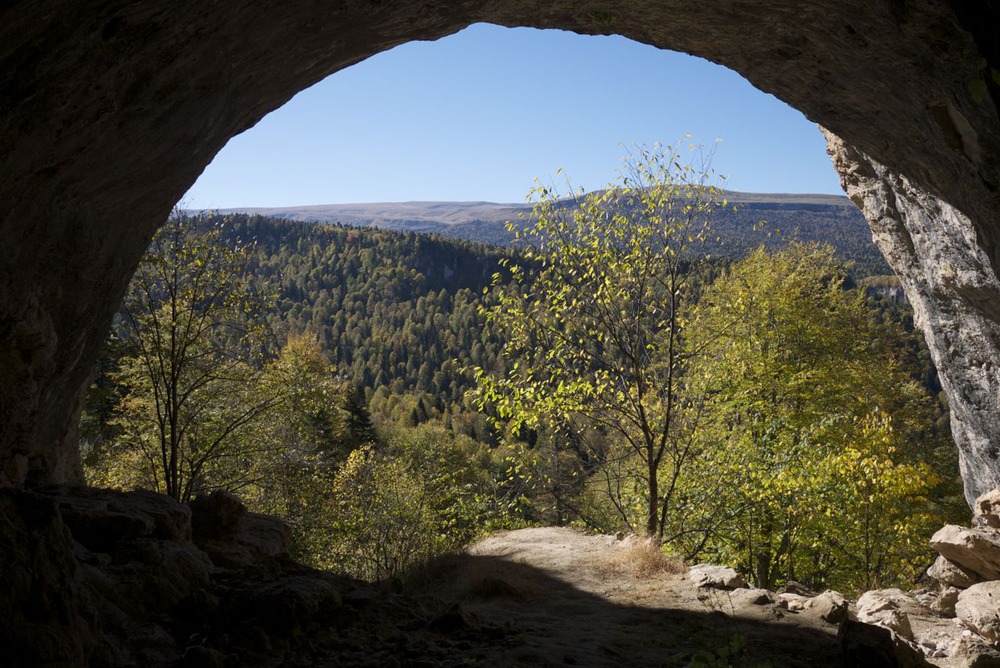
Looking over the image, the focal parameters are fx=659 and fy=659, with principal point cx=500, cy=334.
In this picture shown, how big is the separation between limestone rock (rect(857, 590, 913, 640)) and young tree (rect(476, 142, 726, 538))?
418 centimetres

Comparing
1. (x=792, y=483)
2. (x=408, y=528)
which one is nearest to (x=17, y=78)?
(x=792, y=483)

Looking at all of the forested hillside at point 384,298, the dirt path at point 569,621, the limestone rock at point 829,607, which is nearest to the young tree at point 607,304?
the dirt path at point 569,621

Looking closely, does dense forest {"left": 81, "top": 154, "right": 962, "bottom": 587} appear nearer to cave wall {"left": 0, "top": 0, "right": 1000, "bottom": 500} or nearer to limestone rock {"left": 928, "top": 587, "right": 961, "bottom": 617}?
limestone rock {"left": 928, "top": 587, "right": 961, "bottom": 617}

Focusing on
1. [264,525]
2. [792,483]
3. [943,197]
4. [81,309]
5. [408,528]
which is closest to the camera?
[81,309]

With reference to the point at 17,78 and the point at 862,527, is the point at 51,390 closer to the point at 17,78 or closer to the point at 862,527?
the point at 17,78

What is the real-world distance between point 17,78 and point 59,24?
385 mm

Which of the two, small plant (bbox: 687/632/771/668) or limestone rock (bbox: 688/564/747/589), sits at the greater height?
small plant (bbox: 687/632/771/668)

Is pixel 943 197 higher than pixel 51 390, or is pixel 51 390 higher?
pixel 943 197

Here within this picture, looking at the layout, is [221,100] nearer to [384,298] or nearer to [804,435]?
[804,435]

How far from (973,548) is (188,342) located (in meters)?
13.4

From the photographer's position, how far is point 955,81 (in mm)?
5328

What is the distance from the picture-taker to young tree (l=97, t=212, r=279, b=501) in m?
12.8

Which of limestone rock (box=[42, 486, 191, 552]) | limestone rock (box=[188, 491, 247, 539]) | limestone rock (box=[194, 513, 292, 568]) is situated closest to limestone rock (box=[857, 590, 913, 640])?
limestone rock (box=[194, 513, 292, 568])

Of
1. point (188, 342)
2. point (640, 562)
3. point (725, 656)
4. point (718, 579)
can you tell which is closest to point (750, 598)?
point (718, 579)
